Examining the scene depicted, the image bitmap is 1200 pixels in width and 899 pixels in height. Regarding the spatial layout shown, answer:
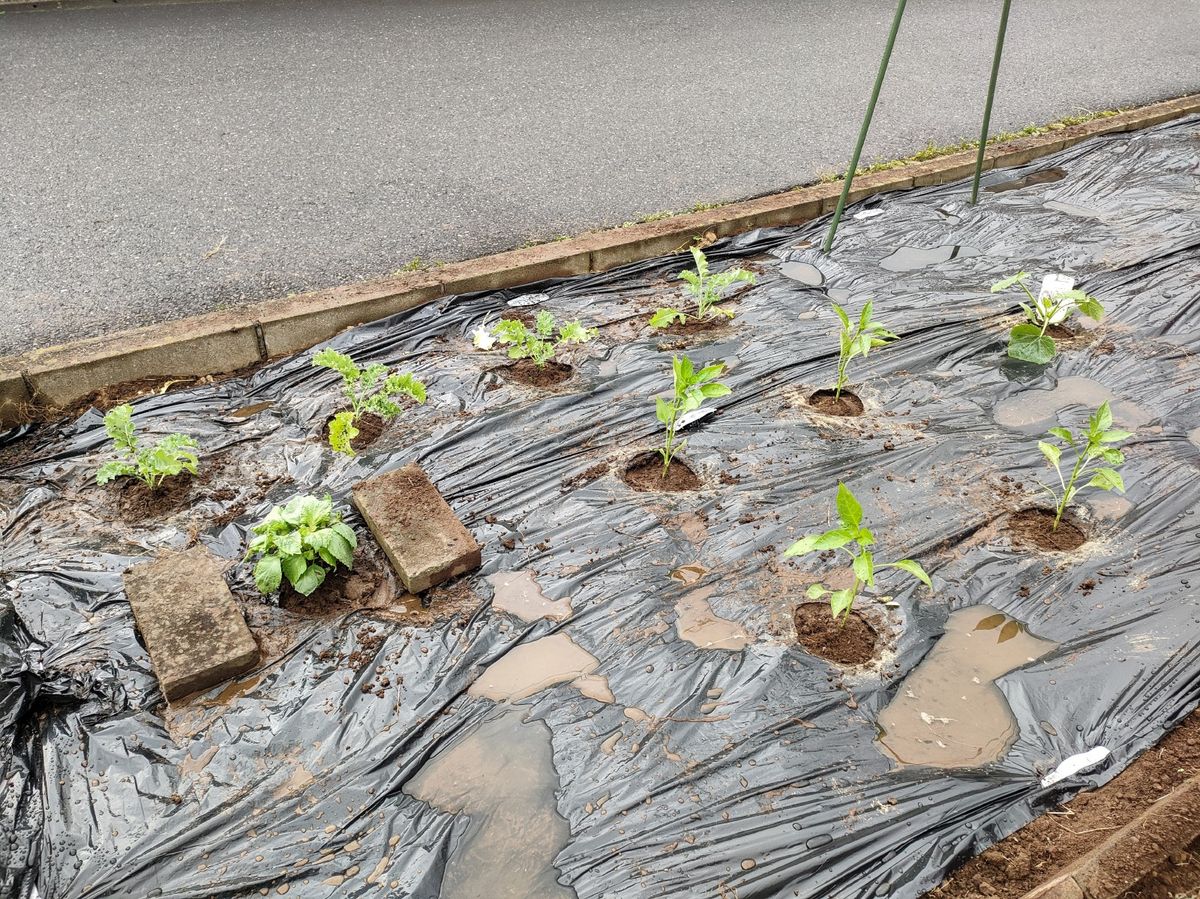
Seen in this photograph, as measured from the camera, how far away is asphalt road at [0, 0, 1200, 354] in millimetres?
3955

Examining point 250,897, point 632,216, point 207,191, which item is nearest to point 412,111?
point 207,191

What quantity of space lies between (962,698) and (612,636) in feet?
3.16

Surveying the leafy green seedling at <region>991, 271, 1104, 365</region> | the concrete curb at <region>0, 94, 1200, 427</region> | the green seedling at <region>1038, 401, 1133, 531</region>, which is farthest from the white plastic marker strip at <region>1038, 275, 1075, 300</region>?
the concrete curb at <region>0, 94, 1200, 427</region>

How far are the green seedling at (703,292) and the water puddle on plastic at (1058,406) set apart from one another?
3.90ft

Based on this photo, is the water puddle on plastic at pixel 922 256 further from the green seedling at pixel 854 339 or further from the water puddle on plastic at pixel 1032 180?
the green seedling at pixel 854 339

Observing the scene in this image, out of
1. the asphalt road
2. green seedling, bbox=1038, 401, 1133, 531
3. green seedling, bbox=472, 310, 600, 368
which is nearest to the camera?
green seedling, bbox=1038, 401, 1133, 531

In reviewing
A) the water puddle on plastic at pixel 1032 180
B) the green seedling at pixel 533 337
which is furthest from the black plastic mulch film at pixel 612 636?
the water puddle on plastic at pixel 1032 180

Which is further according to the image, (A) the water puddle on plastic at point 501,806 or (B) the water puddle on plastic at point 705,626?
(B) the water puddle on plastic at point 705,626

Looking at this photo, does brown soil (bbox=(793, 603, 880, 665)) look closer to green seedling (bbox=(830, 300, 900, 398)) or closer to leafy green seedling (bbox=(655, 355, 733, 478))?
leafy green seedling (bbox=(655, 355, 733, 478))

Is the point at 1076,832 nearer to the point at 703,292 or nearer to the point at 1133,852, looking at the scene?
the point at 1133,852

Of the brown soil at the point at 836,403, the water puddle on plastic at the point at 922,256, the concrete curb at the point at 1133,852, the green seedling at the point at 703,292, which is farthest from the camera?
the water puddle on plastic at the point at 922,256

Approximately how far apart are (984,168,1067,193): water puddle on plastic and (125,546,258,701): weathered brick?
464 centimetres

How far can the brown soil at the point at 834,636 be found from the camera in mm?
2332

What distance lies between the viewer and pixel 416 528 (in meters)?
2.64
